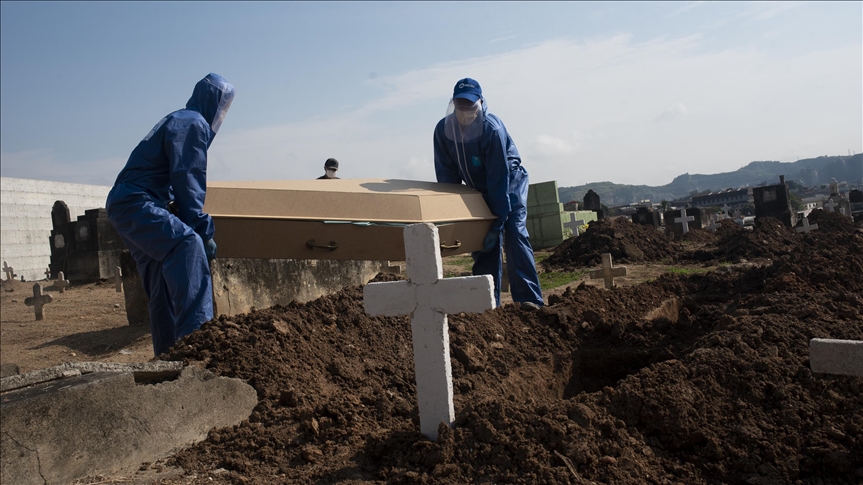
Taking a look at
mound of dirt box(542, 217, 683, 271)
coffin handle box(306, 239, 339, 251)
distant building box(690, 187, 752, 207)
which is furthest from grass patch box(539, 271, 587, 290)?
distant building box(690, 187, 752, 207)

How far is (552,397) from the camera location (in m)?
A: 4.50

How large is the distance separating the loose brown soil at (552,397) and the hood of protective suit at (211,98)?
1.41 metres

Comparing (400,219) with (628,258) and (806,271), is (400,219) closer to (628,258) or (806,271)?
(806,271)

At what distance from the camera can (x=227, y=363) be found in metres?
3.64

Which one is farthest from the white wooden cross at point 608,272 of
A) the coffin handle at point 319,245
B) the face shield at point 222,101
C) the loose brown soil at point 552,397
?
the face shield at point 222,101

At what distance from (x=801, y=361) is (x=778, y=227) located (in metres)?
11.8

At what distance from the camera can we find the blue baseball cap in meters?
5.54

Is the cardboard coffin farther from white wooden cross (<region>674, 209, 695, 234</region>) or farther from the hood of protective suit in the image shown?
white wooden cross (<region>674, 209, 695, 234</region>)

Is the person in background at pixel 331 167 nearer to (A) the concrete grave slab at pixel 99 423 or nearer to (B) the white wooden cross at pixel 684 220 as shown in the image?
(A) the concrete grave slab at pixel 99 423

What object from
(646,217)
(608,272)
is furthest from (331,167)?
(646,217)

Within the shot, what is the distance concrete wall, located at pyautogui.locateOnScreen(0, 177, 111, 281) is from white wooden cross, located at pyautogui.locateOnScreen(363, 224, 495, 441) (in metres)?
29.5

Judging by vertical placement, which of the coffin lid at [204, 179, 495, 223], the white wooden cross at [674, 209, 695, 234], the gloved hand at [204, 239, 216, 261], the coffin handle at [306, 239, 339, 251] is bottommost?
the white wooden cross at [674, 209, 695, 234]

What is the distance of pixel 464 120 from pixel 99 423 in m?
3.64

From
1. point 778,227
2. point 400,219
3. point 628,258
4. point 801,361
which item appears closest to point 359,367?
point 400,219
